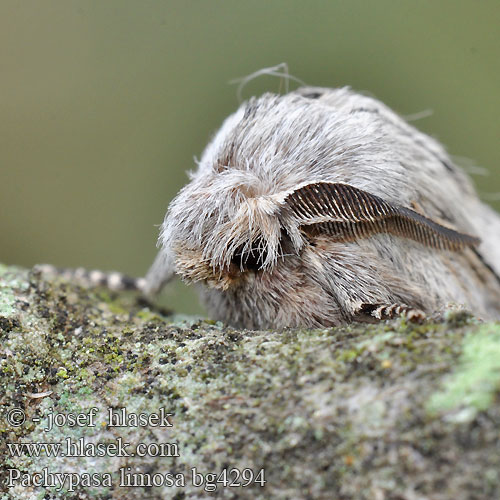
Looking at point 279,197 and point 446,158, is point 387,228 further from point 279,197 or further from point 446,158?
point 446,158

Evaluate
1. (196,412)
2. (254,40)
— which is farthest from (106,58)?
(196,412)

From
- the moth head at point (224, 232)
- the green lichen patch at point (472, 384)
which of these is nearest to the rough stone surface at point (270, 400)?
the green lichen patch at point (472, 384)

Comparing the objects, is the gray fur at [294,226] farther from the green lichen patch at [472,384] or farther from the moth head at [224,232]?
the green lichen patch at [472,384]

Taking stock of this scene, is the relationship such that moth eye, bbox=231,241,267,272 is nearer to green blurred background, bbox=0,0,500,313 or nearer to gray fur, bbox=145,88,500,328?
gray fur, bbox=145,88,500,328

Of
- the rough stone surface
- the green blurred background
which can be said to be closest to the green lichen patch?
the rough stone surface

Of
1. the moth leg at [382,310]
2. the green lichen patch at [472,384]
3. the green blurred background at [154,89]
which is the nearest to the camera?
the green lichen patch at [472,384]

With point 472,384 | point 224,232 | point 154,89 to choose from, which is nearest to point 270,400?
point 472,384

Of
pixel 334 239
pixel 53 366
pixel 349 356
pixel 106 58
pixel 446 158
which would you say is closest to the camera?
pixel 349 356
